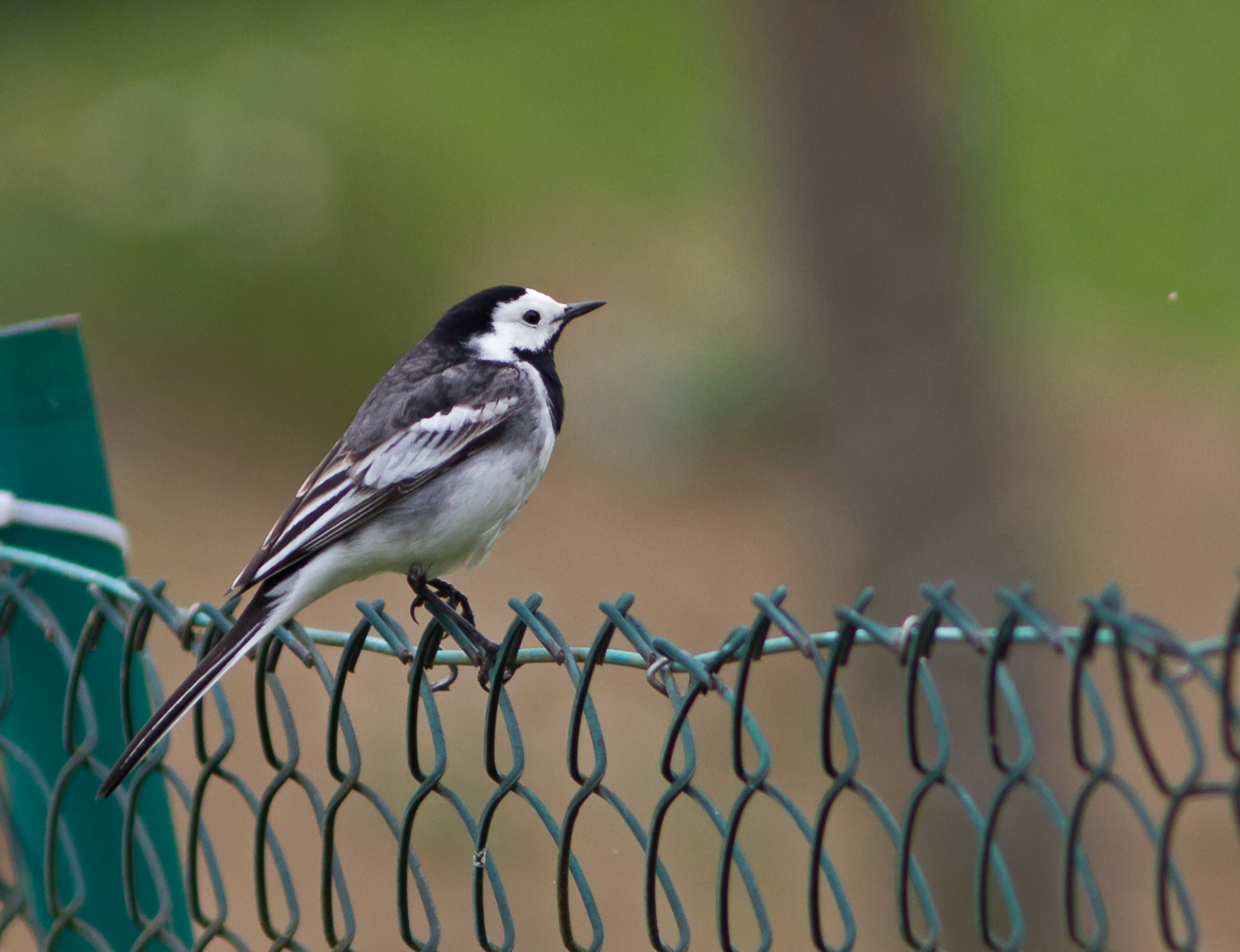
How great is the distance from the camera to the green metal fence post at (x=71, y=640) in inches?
128

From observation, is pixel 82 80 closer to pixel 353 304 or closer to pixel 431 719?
pixel 353 304

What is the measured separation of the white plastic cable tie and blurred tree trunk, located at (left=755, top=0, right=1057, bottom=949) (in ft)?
14.2

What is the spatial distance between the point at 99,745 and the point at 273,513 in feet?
24.4

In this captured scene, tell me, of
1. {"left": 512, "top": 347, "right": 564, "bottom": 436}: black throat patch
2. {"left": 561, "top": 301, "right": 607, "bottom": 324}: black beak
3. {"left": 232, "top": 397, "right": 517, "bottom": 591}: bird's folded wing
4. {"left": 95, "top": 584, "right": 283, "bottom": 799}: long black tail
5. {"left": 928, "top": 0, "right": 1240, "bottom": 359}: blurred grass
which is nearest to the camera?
{"left": 95, "top": 584, "right": 283, "bottom": 799}: long black tail

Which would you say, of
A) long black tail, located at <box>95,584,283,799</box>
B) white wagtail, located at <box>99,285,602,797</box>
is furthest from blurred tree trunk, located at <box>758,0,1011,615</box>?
long black tail, located at <box>95,584,283,799</box>

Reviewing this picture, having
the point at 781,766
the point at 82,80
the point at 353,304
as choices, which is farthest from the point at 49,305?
the point at 781,766

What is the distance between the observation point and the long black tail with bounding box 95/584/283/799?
2.86 metres

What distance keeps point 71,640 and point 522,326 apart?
6.43ft

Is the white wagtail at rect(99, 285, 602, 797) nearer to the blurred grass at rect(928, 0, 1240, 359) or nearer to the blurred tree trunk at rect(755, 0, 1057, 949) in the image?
the blurred tree trunk at rect(755, 0, 1057, 949)

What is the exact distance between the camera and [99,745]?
324cm

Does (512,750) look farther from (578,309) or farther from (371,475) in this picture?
(578,309)

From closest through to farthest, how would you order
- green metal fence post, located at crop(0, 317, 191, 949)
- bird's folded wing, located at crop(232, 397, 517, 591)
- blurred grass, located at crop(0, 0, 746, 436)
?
green metal fence post, located at crop(0, 317, 191, 949) → bird's folded wing, located at crop(232, 397, 517, 591) → blurred grass, located at crop(0, 0, 746, 436)

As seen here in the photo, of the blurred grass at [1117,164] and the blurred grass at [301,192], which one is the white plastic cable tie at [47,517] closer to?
the blurred grass at [301,192]

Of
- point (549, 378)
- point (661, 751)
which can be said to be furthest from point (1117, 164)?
point (661, 751)
